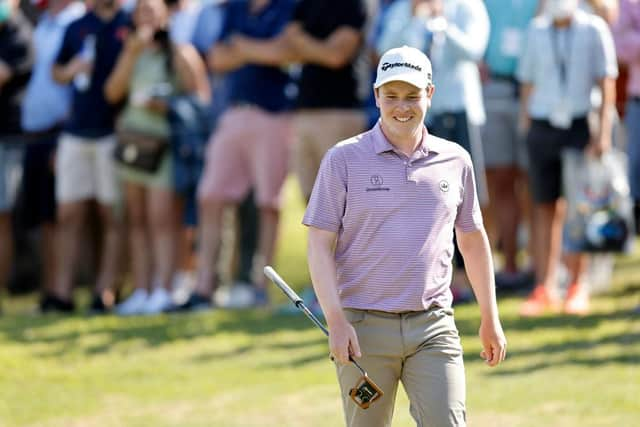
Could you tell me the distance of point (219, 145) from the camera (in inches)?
448

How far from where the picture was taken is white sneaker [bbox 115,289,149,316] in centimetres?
1148

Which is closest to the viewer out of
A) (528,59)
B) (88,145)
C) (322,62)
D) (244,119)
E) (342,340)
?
(342,340)

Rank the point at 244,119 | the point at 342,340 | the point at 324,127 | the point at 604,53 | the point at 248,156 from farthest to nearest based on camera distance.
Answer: the point at 248,156, the point at 244,119, the point at 324,127, the point at 604,53, the point at 342,340

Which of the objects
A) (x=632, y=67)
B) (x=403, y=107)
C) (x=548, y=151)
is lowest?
(x=548, y=151)

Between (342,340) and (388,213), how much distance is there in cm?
50

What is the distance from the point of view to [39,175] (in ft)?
40.8

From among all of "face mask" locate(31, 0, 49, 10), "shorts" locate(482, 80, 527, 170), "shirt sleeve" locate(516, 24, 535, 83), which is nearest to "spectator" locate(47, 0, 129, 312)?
"face mask" locate(31, 0, 49, 10)

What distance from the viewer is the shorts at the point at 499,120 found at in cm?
1130

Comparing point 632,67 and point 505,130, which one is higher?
point 632,67

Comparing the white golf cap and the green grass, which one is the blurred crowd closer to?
the green grass

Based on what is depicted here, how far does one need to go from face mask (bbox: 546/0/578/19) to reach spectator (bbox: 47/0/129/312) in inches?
135

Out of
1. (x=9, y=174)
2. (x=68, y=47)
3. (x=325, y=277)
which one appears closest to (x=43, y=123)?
(x=9, y=174)

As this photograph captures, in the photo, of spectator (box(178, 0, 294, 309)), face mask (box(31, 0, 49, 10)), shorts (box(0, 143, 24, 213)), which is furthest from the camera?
face mask (box(31, 0, 49, 10))

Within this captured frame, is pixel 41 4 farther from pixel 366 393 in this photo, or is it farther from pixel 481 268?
pixel 366 393
